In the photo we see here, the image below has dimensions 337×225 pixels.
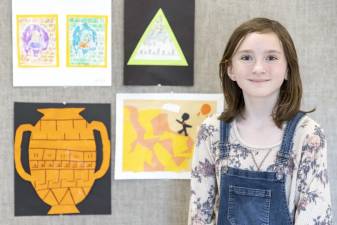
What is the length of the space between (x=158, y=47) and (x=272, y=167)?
0.42 meters

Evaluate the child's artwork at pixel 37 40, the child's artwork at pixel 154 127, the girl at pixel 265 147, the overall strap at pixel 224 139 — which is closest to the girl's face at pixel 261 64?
the girl at pixel 265 147

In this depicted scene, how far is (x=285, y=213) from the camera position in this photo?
88 cm

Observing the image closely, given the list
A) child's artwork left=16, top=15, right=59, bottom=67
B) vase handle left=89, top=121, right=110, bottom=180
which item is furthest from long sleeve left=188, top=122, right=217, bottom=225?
child's artwork left=16, top=15, right=59, bottom=67

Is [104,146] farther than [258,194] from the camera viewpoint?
Yes

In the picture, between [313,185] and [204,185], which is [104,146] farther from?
[313,185]

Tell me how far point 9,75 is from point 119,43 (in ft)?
0.95

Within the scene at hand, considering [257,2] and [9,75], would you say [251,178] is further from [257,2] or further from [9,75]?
[9,75]

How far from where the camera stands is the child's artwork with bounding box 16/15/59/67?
3.48ft

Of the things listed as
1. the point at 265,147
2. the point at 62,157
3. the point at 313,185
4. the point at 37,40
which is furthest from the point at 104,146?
the point at 313,185

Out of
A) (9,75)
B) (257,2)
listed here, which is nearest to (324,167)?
(257,2)

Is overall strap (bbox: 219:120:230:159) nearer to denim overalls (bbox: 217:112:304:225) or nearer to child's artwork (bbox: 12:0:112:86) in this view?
denim overalls (bbox: 217:112:304:225)

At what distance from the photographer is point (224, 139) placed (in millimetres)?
954

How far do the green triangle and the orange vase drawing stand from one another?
206 millimetres

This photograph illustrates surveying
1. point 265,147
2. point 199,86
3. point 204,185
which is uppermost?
point 199,86
